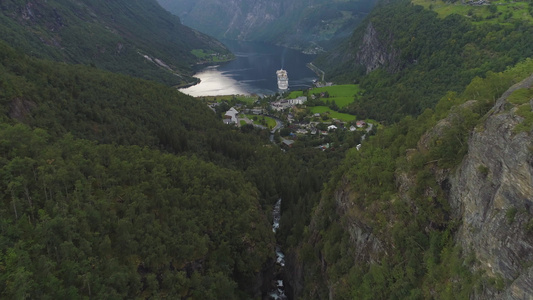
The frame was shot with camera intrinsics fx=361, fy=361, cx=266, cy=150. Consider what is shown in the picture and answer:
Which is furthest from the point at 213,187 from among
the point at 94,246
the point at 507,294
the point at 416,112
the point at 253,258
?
the point at 416,112

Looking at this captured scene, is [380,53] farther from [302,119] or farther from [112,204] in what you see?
[112,204]

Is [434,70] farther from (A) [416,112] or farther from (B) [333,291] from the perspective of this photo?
(B) [333,291]

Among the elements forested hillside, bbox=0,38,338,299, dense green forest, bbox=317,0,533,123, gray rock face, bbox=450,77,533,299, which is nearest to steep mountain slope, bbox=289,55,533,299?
gray rock face, bbox=450,77,533,299

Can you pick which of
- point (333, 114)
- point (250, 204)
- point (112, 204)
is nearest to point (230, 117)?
point (333, 114)

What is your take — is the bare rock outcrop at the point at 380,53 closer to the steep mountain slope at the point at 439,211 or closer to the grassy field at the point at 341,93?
the grassy field at the point at 341,93

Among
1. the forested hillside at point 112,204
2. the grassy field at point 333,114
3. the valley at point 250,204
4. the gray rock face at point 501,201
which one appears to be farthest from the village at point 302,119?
the gray rock face at point 501,201

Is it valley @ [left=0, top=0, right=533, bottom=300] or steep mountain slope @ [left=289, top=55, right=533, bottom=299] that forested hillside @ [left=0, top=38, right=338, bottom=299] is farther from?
steep mountain slope @ [left=289, top=55, right=533, bottom=299]

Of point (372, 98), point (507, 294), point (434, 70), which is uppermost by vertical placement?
point (507, 294)
